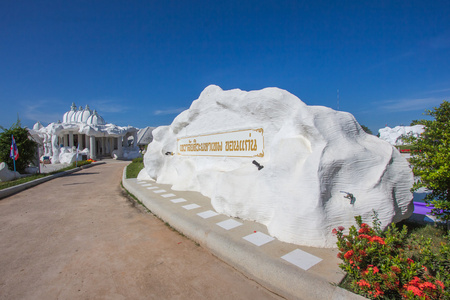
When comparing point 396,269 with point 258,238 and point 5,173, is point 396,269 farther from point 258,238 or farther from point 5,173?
point 5,173

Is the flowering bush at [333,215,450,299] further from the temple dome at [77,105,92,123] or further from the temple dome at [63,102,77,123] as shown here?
the temple dome at [63,102,77,123]

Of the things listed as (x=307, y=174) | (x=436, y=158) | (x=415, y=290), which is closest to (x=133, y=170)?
(x=307, y=174)

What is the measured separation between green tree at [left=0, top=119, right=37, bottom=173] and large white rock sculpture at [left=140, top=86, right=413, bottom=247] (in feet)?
40.1

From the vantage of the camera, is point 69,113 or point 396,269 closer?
point 396,269

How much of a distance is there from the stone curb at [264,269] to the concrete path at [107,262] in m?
0.09

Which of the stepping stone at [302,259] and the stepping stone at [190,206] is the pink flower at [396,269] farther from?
the stepping stone at [190,206]

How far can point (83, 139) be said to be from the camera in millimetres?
32344

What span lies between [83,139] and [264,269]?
36589mm

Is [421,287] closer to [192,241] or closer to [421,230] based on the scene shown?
[421,230]

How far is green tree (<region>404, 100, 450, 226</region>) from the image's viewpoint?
2.48 m

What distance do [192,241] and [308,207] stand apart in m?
1.77

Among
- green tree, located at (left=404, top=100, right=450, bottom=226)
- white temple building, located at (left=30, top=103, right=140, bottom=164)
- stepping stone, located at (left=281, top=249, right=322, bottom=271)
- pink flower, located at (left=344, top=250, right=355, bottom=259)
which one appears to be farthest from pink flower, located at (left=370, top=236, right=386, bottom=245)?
white temple building, located at (left=30, top=103, right=140, bottom=164)

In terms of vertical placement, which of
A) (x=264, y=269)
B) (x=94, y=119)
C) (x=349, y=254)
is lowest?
(x=264, y=269)

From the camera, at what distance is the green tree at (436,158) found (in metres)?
2.48
